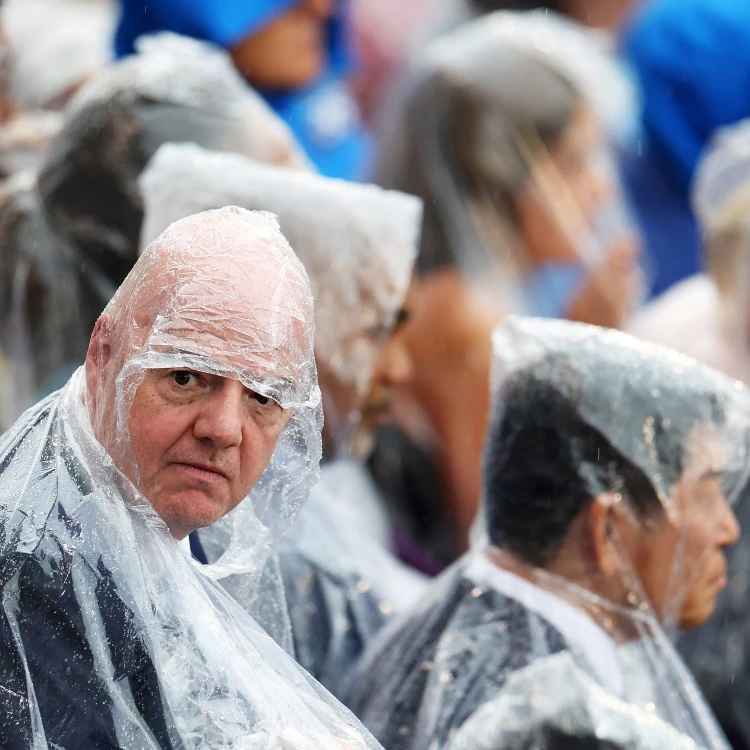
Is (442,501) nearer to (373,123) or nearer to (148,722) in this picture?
(373,123)

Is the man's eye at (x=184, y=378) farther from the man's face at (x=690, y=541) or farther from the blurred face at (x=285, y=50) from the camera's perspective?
the blurred face at (x=285, y=50)

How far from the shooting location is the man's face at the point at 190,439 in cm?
160

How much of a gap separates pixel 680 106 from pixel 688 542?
3083mm

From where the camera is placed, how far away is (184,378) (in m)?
1.61

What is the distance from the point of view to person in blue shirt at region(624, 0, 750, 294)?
5047 mm

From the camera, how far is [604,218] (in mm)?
4191

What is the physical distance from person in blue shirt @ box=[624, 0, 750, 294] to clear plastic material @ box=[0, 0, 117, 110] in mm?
1983

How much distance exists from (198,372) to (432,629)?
0.91m

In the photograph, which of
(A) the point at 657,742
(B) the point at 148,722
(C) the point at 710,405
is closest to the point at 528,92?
(C) the point at 710,405

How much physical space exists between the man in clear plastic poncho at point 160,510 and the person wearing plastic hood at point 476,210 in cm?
214

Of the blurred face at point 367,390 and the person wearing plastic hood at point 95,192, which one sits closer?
the blurred face at point 367,390

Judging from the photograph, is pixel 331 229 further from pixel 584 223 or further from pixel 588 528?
pixel 584 223

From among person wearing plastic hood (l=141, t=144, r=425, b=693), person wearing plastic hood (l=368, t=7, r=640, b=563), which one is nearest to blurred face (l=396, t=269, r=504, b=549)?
person wearing plastic hood (l=368, t=7, r=640, b=563)

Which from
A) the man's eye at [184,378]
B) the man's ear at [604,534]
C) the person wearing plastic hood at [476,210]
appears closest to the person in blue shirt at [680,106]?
the person wearing plastic hood at [476,210]
